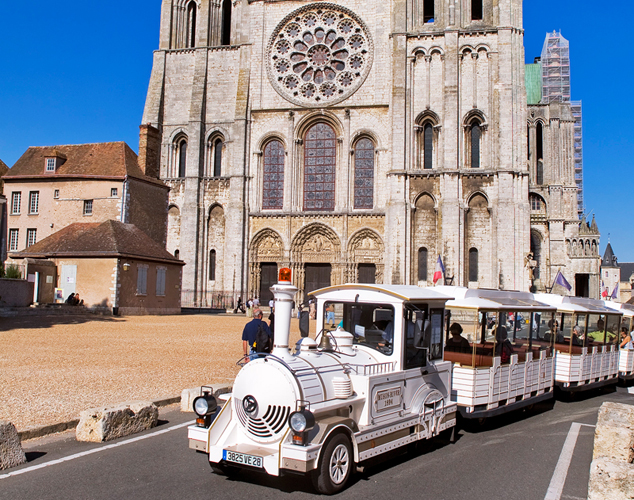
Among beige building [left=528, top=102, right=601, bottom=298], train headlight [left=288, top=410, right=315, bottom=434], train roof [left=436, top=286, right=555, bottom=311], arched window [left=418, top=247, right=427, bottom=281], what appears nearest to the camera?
train headlight [left=288, top=410, right=315, bottom=434]

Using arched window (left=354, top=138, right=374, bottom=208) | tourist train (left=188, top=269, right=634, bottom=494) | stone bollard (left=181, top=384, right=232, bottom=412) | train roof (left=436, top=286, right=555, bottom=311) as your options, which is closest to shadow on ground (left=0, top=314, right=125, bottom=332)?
stone bollard (left=181, top=384, right=232, bottom=412)

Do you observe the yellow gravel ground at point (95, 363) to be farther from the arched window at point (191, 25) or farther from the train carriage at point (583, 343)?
the arched window at point (191, 25)

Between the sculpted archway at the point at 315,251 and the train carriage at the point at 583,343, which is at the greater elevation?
the sculpted archway at the point at 315,251

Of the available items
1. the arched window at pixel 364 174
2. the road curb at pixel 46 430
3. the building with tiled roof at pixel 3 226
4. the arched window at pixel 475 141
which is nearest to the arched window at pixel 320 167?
the arched window at pixel 364 174

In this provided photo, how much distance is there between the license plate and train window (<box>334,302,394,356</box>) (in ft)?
6.39

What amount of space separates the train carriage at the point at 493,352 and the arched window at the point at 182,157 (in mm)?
30463

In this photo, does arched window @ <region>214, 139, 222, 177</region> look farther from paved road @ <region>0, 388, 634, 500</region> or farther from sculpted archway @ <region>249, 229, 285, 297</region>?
paved road @ <region>0, 388, 634, 500</region>

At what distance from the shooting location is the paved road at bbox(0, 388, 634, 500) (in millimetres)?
5566

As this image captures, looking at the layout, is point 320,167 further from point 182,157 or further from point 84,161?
point 84,161

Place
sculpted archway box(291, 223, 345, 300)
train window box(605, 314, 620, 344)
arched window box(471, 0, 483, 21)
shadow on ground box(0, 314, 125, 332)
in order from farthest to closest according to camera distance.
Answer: arched window box(471, 0, 483, 21), sculpted archway box(291, 223, 345, 300), shadow on ground box(0, 314, 125, 332), train window box(605, 314, 620, 344)

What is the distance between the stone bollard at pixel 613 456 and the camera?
15.2 ft

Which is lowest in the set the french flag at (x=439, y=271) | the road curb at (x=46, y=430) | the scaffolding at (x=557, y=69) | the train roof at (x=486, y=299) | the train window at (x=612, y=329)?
the road curb at (x=46, y=430)

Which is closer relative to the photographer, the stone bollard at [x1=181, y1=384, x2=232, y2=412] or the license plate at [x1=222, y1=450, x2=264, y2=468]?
the license plate at [x1=222, y1=450, x2=264, y2=468]

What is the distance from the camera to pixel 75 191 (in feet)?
100
